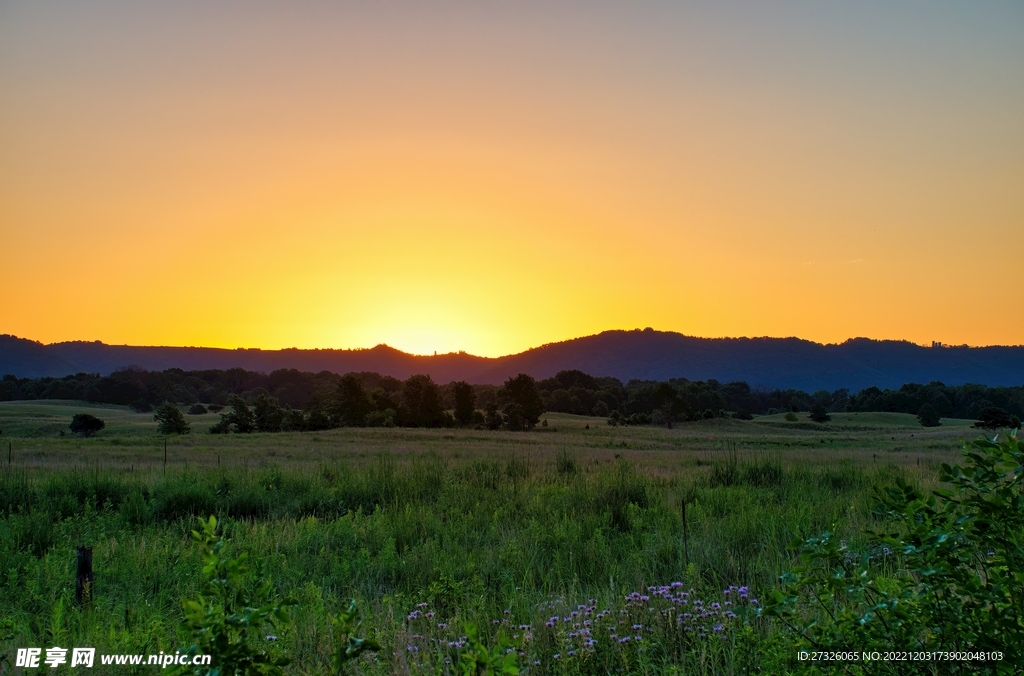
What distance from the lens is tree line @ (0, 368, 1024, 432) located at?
67688 mm

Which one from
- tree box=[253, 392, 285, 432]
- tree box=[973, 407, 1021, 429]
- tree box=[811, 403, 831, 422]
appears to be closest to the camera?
tree box=[973, 407, 1021, 429]

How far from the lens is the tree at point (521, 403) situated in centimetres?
6669

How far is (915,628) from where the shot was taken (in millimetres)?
3096

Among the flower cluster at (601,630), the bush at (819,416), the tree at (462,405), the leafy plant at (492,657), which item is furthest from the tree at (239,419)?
the leafy plant at (492,657)

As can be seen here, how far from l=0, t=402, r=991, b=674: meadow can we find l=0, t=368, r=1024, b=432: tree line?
2145 inches

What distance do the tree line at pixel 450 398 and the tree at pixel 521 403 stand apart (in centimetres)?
12

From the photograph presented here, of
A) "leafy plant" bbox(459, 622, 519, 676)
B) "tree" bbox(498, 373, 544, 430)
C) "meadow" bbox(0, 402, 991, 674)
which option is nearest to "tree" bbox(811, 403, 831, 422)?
"tree" bbox(498, 373, 544, 430)

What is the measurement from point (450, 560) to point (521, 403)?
61119 mm

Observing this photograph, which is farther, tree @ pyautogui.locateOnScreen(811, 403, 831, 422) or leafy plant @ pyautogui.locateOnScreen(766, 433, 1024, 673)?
tree @ pyautogui.locateOnScreen(811, 403, 831, 422)

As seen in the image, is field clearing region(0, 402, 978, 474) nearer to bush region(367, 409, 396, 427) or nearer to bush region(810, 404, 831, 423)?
bush region(810, 404, 831, 423)

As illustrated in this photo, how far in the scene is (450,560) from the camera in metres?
6.71

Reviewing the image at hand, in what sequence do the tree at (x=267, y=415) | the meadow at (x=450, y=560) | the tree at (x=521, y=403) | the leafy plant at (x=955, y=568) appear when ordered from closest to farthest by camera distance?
the leafy plant at (x=955, y=568)
the meadow at (x=450, y=560)
the tree at (x=267, y=415)
the tree at (x=521, y=403)

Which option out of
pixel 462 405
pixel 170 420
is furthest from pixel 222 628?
pixel 462 405

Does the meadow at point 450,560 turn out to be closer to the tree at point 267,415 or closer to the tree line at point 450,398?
the tree at point 267,415
